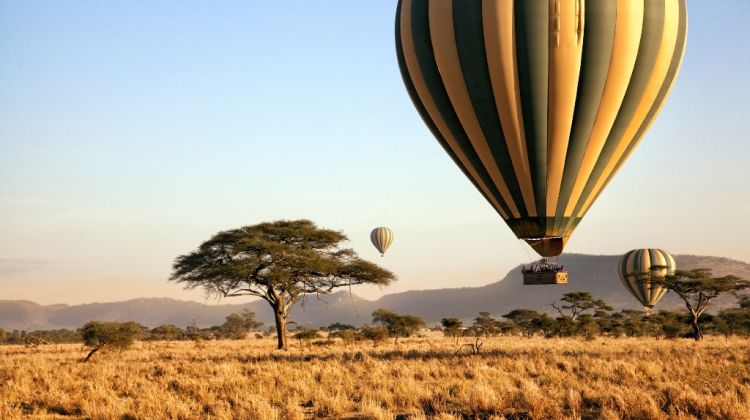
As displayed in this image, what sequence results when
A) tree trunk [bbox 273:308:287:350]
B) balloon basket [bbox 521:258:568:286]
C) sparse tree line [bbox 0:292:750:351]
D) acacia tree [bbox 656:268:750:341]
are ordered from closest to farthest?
balloon basket [bbox 521:258:568:286], tree trunk [bbox 273:308:287:350], sparse tree line [bbox 0:292:750:351], acacia tree [bbox 656:268:750:341]

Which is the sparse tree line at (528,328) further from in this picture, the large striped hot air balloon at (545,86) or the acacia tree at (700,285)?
the large striped hot air balloon at (545,86)

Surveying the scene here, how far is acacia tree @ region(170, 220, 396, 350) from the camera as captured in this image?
3991cm

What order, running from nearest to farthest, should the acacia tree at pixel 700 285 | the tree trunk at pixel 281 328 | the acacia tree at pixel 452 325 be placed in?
the tree trunk at pixel 281 328 < the acacia tree at pixel 452 325 < the acacia tree at pixel 700 285

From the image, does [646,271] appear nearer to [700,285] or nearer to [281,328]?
[700,285]

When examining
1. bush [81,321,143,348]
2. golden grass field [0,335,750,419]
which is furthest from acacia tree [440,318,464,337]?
golden grass field [0,335,750,419]

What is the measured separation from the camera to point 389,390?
60.3ft

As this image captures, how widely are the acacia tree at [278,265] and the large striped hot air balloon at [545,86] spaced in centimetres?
1663

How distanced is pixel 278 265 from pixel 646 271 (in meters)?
46.8

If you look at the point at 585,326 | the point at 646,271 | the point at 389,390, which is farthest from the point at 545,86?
the point at 646,271

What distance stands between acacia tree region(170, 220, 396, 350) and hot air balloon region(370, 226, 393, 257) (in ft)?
109

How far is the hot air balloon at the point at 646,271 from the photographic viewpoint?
7238cm

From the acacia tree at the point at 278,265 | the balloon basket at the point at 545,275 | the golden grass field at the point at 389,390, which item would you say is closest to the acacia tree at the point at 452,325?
the acacia tree at the point at 278,265

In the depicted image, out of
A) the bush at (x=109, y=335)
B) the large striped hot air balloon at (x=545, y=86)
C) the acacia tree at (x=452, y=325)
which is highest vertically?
the large striped hot air balloon at (x=545, y=86)

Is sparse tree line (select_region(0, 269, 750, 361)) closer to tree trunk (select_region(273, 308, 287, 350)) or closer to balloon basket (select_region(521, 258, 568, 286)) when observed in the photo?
tree trunk (select_region(273, 308, 287, 350))
